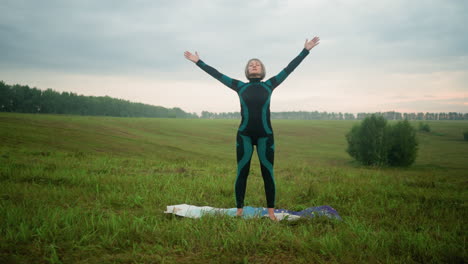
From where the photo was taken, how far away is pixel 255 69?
16.6 ft

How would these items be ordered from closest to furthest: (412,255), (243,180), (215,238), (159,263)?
(159,263) < (412,255) < (215,238) < (243,180)

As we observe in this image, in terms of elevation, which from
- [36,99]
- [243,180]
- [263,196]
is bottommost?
[263,196]

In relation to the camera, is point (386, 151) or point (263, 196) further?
point (386, 151)

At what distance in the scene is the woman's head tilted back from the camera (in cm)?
507

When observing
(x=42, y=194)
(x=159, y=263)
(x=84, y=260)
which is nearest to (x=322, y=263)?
(x=159, y=263)

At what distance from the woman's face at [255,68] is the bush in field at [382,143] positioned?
53655 millimetres

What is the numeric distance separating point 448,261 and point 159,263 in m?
3.35

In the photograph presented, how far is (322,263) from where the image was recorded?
9.55 ft

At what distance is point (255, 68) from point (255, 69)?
3 centimetres

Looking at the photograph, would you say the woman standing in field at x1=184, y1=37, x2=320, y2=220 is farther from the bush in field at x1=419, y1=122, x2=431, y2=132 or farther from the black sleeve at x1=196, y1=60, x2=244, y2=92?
the bush in field at x1=419, y1=122, x2=431, y2=132

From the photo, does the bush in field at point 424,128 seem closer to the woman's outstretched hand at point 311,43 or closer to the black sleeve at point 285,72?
the woman's outstretched hand at point 311,43

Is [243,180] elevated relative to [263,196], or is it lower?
elevated

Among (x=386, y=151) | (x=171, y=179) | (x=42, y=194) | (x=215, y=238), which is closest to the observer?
(x=215, y=238)

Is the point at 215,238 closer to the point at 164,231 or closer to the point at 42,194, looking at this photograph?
the point at 164,231
